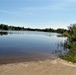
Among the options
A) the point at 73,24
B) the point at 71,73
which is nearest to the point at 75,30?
the point at 73,24

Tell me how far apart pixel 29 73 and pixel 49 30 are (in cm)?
18240

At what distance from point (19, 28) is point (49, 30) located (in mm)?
38472

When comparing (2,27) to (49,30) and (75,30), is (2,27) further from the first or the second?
(75,30)

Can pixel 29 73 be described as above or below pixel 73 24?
below

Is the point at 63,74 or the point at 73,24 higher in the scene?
the point at 73,24

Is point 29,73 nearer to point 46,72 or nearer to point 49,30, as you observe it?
point 46,72

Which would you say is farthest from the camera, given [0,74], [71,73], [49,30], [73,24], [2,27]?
[49,30]

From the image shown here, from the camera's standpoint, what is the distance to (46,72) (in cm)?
1047

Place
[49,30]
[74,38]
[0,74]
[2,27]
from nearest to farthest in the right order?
[0,74]
[74,38]
[2,27]
[49,30]

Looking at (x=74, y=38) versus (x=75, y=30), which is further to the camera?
(x=75, y=30)

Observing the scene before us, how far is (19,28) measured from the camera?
646 ft

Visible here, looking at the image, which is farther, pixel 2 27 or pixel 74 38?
pixel 2 27

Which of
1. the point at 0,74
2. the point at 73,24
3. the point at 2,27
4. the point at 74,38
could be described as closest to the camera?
the point at 0,74

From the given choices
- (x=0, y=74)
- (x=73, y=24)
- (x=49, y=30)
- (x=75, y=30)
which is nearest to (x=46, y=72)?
(x=0, y=74)
